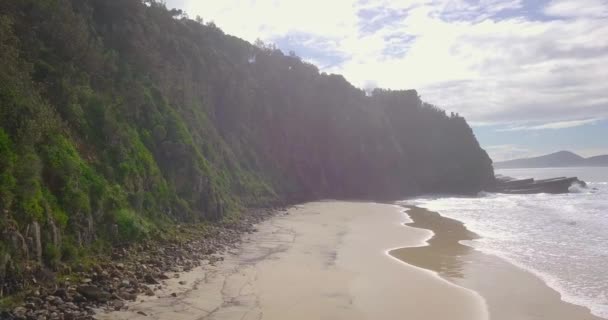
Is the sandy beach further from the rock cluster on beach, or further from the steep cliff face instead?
the steep cliff face

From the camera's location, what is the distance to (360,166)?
51.9 metres

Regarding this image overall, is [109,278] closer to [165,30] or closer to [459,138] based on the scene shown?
[165,30]

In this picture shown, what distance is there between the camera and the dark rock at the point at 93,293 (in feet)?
27.5

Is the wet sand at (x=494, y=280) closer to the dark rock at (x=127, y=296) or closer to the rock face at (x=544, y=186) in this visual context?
the dark rock at (x=127, y=296)

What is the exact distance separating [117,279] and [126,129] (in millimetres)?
7324

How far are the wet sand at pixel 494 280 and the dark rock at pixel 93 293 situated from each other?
24.6 feet

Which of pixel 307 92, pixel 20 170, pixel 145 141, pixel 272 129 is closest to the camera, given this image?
pixel 20 170

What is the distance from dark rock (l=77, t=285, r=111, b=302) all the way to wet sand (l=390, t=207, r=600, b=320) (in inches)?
296

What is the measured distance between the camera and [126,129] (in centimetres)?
1557

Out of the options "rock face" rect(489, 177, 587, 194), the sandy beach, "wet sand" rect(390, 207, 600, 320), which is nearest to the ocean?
"wet sand" rect(390, 207, 600, 320)

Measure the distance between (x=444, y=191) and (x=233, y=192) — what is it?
40.7 m

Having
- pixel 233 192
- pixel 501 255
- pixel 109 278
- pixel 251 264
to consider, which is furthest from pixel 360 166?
pixel 109 278

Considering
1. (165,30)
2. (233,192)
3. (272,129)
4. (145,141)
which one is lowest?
(233,192)

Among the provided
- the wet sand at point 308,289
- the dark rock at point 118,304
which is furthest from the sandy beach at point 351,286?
the dark rock at point 118,304
